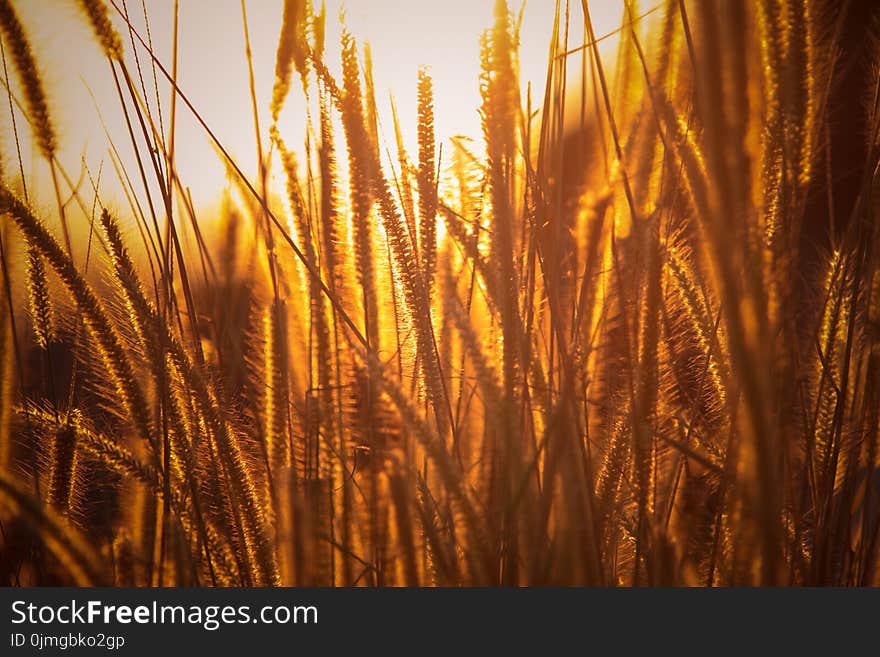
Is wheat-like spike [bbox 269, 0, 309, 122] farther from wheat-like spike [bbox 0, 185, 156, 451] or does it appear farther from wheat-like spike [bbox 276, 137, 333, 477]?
wheat-like spike [bbox 0, 185, 156, 451]

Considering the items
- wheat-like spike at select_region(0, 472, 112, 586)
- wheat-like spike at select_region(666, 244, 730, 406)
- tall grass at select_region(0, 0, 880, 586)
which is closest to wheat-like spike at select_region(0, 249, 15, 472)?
tall grass at select_region(0, 0, 880, 586)

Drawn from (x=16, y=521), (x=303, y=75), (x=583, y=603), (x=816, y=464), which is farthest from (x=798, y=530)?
(x=16, y=521)

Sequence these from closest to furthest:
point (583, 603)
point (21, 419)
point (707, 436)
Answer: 1. point (583, 603)
2. point (707, 436)
3. point (21, 419)

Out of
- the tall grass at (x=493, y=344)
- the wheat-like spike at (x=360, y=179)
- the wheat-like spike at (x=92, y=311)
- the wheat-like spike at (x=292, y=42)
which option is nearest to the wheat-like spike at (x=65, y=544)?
the tall grass at (x=493, y=344)

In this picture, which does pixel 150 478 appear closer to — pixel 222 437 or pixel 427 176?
pixel 222 437

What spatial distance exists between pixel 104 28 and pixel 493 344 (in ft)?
1.69

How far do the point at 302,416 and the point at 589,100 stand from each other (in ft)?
1.57

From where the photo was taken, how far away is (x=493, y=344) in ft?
1.83

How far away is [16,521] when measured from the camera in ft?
2.22

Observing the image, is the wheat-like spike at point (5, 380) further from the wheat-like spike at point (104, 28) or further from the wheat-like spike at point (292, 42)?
the wheat-like spike at point (292, 42)

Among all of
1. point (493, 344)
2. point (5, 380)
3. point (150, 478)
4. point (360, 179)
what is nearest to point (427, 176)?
point (360, 179)

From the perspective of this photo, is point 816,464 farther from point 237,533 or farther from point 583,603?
point 237,533

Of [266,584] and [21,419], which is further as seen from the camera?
[21,419]

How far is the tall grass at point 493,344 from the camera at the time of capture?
456 millimetres
